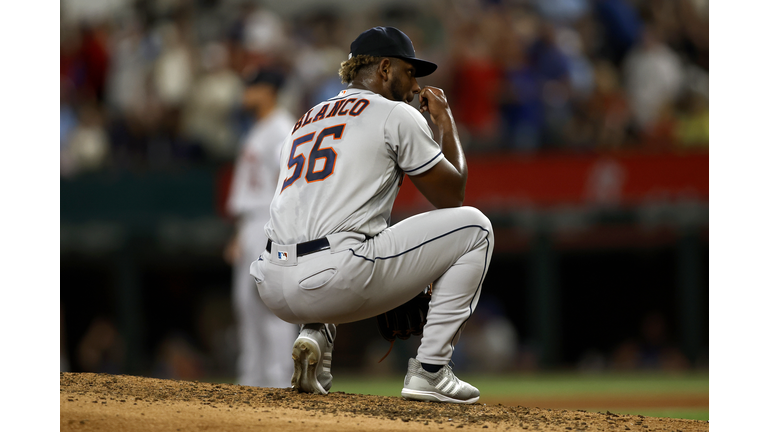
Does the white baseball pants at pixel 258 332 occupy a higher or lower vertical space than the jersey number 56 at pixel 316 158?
lower

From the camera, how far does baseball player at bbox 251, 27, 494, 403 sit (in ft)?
10.7

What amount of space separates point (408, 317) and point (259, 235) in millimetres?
2575

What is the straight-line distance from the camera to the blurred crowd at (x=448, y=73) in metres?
10.0

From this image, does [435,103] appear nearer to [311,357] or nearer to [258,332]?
[311,357]

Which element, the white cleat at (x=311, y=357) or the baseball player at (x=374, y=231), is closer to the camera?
the baseball player at (x=374, y=231)

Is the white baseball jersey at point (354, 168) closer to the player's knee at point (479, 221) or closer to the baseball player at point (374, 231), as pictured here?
the baseball player at point (374, 231)

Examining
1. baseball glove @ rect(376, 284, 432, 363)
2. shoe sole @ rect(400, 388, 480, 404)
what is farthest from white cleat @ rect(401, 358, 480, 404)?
baseball glove @ rect(376, 284, 432, 363)

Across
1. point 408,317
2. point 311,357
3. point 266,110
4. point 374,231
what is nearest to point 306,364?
point 311,357

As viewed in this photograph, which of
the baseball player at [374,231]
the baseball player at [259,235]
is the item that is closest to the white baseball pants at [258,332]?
the baseball player at [259,235]

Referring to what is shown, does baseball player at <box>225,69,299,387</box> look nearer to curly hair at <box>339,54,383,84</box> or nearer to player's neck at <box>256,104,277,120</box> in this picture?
player's neck at <box>256,104,277,120</box>

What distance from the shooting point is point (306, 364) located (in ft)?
11.2

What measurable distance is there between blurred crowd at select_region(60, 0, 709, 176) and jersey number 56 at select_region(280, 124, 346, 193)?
657 centimetres

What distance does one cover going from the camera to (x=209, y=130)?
10484 mm

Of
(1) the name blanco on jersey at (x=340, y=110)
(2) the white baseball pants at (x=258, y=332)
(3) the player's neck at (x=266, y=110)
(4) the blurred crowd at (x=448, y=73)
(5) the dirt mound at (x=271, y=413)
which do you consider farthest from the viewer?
(4) the blurred crowd at (x=448, y=73)
